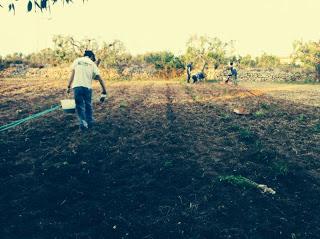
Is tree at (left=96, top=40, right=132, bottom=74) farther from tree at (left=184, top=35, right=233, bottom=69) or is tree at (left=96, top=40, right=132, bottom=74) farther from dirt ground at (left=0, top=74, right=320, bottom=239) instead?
dirt ground at (left=0, top=74, right=320, bottom=239)

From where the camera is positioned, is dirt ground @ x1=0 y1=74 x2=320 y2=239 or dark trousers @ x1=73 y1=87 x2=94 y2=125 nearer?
dirt ground @ x1=0 y1=74 x2=320 y2=239

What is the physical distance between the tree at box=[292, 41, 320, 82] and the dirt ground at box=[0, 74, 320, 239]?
21.2 metres

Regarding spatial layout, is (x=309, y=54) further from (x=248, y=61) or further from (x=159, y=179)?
(x=159, y=179)

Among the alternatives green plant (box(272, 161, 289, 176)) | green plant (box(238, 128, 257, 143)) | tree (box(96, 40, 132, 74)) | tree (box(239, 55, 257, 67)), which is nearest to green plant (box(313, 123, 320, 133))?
green plant (box(238, 128, 257, 143))

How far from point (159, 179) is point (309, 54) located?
27068mm

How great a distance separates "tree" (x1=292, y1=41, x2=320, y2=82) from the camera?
2800cm

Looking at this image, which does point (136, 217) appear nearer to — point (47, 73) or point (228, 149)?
point (228, 149)

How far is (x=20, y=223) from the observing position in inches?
152

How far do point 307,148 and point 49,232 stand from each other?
5232mm

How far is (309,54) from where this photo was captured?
93.2ft

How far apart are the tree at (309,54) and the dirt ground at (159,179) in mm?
21235

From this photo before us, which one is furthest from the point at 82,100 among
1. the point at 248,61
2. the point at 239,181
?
the point at 248,61

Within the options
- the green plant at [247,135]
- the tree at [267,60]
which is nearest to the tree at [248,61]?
the tree at [267,60]

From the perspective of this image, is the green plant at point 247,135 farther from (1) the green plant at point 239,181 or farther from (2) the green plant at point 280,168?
(1) the green plant at point 239,181
